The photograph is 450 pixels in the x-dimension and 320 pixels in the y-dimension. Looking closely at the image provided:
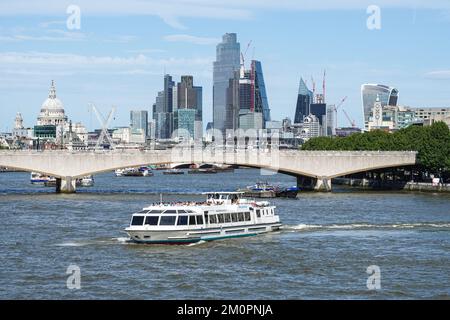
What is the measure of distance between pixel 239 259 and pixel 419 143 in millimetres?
71260

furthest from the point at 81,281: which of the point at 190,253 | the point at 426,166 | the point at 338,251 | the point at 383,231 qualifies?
the point at 426,166

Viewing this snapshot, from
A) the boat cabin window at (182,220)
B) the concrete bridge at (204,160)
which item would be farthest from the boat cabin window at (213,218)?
the concrete bridge at (204,160)

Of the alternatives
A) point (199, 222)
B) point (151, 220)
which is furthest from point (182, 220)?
point (151, 220)

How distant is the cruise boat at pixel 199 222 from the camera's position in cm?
4897

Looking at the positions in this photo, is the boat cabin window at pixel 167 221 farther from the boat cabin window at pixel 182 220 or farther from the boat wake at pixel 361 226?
the boat wake at pixel 361 226

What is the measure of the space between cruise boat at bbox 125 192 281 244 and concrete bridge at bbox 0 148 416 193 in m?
42.1

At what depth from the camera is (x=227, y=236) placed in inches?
2082

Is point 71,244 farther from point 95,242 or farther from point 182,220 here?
point 182,220

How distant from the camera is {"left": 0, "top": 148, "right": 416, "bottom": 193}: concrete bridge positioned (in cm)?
9669

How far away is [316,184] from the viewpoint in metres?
107

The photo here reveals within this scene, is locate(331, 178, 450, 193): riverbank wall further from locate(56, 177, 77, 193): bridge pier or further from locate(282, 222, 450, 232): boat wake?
locate(282, 222, 450, 232): boat wake

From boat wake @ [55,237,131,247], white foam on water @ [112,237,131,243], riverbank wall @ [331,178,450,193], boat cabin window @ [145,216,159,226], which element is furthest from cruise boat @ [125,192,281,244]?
riverbank wall @ [331,178,450,193]

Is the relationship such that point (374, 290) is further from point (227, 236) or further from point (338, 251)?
point (227, 236)

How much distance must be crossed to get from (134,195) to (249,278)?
5568 cm
